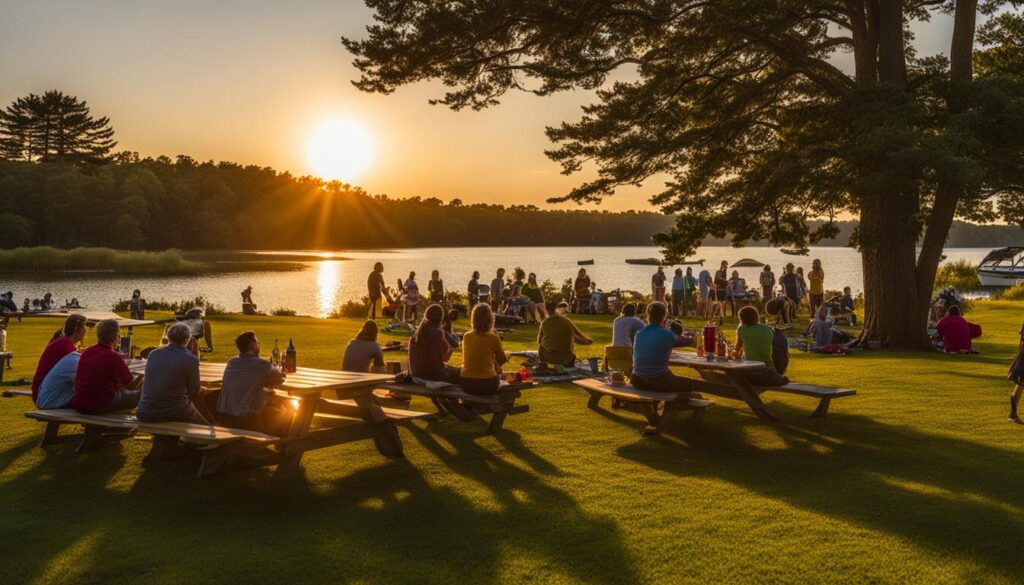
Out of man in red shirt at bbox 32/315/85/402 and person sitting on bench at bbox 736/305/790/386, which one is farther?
person sitting on bench at bbox 736/305/790/386

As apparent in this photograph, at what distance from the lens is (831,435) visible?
8.80m

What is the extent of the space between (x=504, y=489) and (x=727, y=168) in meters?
12.2

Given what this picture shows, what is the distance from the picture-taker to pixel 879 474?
7180 mm

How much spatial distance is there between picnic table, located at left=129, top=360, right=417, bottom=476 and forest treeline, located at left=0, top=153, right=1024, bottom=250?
27.0m

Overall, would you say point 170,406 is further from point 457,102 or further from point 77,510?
point 457,102

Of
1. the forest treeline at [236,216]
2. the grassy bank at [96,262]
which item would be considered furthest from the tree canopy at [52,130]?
the grassy bank at [96,262]

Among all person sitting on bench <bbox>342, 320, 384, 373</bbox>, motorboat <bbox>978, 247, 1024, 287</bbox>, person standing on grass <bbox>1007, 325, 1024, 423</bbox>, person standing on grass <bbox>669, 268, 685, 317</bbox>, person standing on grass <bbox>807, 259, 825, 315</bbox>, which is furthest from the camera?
motorboat <bbox>978, 247, 1024, 287</bbox>

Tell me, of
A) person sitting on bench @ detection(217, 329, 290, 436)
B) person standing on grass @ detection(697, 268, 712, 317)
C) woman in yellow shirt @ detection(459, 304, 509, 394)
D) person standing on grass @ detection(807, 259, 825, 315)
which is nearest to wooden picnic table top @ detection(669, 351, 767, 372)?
woman in yellow shirt @ detection(459, 304, 509, 394)

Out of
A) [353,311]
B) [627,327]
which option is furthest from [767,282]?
[627,327]

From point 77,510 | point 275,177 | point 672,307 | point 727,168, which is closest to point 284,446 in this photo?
point 77,510

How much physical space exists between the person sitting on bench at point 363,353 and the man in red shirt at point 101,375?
2.56 m

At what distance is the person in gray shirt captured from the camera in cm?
698

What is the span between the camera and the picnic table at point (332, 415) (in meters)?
Result: 6.82

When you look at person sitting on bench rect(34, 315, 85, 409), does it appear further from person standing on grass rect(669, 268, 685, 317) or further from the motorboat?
the motorboat
